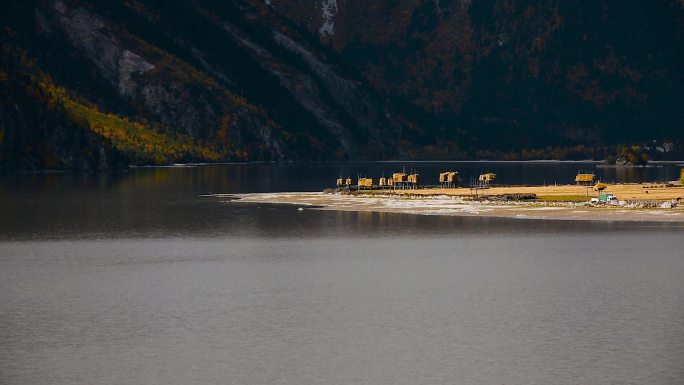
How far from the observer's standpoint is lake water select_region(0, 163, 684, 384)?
2648 inches

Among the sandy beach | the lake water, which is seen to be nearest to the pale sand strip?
the sandy beach

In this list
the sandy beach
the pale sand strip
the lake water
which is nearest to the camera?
the lake water

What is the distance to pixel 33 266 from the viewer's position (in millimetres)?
111875

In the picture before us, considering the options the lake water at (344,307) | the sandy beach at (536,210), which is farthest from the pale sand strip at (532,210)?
the lake water at (344,307)

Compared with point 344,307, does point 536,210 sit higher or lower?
higher

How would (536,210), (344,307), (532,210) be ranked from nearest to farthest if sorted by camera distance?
1. (344,307)
2. (536,210)
3. (532,210)

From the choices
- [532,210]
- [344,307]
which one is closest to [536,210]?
[532,210]

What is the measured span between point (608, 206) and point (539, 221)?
2289 cm

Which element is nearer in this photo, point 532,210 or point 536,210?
point 536,210

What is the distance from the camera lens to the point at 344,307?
284 ft

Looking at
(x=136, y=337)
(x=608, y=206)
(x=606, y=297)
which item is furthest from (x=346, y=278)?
(x=608, y=206)

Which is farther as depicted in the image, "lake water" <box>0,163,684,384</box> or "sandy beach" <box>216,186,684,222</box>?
"sandy beach" <box>216,186,684,222</box>

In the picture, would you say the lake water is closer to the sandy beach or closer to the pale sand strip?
the pale sand strip

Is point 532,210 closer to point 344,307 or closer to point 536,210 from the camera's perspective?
point 536,210
